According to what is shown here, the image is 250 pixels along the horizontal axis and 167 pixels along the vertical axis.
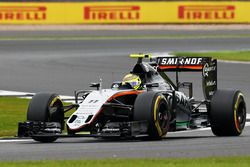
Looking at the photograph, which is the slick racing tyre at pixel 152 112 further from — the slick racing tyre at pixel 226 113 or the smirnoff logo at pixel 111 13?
the smirnoff logo at pixel 111 13

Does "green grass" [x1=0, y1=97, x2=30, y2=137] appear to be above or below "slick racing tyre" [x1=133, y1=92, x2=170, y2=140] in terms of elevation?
below

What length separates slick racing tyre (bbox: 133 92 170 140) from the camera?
1503 centimetres

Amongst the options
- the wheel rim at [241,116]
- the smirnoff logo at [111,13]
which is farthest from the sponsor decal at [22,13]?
the wheel rim at [241,116]

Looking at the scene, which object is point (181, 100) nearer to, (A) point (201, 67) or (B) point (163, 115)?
(A) point (201, 67)

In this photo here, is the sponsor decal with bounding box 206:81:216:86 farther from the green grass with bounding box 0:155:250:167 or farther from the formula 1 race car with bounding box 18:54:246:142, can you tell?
the green grass with bounding box 0:155:250:167

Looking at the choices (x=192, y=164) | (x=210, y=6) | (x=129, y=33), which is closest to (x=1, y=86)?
(x=192, y=164)

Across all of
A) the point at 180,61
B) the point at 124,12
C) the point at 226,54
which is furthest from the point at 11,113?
the point at 124,12

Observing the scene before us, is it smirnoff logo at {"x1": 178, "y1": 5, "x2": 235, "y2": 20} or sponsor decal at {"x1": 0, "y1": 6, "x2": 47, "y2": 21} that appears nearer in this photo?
sponsor decal at {"x1": 0, "y1": 6, "x2": 47, "y2": 21}

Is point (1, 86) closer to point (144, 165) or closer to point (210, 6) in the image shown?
point (144, 165)

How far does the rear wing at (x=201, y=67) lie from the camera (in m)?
17.3

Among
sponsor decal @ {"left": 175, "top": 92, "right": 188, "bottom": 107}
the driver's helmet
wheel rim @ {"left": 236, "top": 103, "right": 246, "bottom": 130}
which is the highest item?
the driver's helmet

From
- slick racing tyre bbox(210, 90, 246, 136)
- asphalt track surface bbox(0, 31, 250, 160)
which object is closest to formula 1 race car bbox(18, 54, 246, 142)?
slick racing tyre bbox(210, 90, 246, 136)

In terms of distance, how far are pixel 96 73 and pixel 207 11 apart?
2711cm

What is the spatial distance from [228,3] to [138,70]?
42269 millimetres
